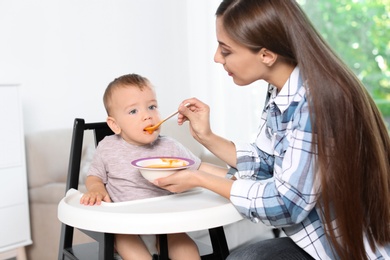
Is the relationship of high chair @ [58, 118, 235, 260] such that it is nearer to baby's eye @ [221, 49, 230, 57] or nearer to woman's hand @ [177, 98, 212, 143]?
woman's hand @ [177, 98, 212, 143]

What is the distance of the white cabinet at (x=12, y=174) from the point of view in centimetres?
226

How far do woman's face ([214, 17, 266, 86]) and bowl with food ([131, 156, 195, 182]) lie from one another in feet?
0.87

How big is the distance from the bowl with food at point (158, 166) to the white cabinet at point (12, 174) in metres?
1.13

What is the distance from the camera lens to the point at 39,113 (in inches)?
108

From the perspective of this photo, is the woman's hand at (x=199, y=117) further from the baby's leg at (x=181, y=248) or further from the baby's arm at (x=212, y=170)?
the baby's leg at (x=181, y=248)

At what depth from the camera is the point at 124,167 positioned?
4.91 ft

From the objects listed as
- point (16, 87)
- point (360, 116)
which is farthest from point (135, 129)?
point (16, 87)

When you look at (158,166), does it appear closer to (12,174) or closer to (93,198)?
(93,198)

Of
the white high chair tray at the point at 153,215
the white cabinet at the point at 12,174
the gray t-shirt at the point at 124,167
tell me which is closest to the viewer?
the white high chair tray at the point at 153,215

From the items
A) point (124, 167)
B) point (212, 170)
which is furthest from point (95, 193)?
point (212, 170)

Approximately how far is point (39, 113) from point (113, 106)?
133 cm

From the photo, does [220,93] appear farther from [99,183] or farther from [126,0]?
[99,183]

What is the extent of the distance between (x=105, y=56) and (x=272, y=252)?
204 cm

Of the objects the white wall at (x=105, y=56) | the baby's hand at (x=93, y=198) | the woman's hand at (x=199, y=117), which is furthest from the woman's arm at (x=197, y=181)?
the white wall at (x=105, y=56)
